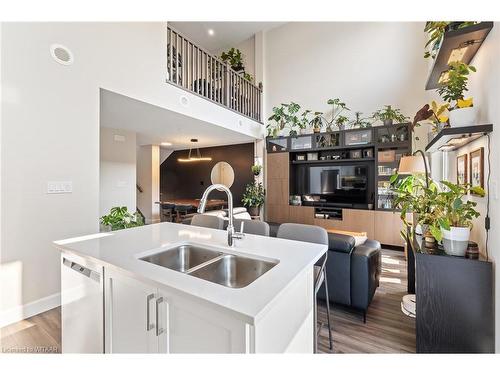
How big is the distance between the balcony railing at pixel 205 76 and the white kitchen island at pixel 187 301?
291cm

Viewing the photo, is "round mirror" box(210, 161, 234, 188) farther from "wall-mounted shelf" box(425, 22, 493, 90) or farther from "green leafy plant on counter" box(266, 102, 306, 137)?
"wall-mounted shelf" box(425, 22, 493, 90)

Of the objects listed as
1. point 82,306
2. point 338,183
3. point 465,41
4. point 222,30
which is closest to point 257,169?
point 338,183

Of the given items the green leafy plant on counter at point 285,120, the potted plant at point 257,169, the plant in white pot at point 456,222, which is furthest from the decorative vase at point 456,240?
the potted plant at point 257,169

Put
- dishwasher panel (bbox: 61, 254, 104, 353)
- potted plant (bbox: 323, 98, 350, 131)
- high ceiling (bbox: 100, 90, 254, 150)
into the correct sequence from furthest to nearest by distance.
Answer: potted plant (bbox: 323, 98, 350, 131), high ceiling (bbox: 100, 90, 254, 150), dishwasher panel (bbox: 61, 254, 104, 353)

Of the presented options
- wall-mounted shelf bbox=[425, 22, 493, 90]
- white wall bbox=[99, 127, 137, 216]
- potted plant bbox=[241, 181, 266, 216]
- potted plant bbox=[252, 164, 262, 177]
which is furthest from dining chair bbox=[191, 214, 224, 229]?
potted plant bbox=[252, 164, 262, 177]

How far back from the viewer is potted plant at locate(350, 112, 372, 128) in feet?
16.2

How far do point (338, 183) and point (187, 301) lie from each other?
487cm

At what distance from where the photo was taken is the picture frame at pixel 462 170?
1.95 metres

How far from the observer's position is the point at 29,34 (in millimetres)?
2191

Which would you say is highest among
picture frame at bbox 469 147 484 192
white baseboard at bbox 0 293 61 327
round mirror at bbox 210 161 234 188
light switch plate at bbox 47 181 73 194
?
round mirror at bbox 210 161 234 188

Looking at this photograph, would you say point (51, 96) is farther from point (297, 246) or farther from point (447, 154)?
point (447, 154)

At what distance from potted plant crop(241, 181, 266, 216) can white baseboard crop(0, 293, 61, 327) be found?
4.09 metres

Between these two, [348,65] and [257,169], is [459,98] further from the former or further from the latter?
[257,169]
